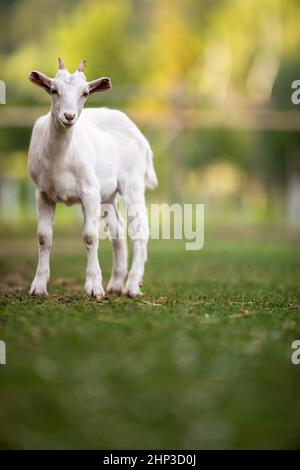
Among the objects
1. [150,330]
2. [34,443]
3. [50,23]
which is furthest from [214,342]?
[50,23]

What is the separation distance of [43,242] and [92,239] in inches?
17.1

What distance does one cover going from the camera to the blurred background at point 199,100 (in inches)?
1115

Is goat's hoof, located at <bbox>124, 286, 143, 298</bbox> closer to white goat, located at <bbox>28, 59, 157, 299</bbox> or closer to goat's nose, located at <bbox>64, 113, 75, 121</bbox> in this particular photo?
white goat, located at <bbox>28, 59, 157, 299</bbox>

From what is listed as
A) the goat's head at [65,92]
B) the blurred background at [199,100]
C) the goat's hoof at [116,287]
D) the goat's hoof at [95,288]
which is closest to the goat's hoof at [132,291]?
the goat's hoof at [116,287]

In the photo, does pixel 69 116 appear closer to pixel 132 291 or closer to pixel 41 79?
pixel 41 79

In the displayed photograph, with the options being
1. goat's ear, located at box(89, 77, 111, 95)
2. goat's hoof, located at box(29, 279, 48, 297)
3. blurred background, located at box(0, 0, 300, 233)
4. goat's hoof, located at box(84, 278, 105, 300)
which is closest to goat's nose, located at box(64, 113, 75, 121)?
goat's ear, located at box(89, 77, 111, 95)

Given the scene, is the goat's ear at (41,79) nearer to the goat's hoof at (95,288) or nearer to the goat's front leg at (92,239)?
the goat's front leg at (92,239)

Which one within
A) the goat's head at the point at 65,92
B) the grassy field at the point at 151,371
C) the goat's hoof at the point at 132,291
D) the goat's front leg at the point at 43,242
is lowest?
the grassy field at the point at 151,371

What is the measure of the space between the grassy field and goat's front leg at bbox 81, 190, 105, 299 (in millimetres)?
176

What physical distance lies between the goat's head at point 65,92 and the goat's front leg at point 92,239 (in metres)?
Result: 0.67

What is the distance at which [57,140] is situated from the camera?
730 cm

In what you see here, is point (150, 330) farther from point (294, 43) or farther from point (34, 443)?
point (294, 43)

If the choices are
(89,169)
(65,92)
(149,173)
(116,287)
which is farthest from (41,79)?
(116,287)

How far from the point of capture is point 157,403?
420 centimetres
